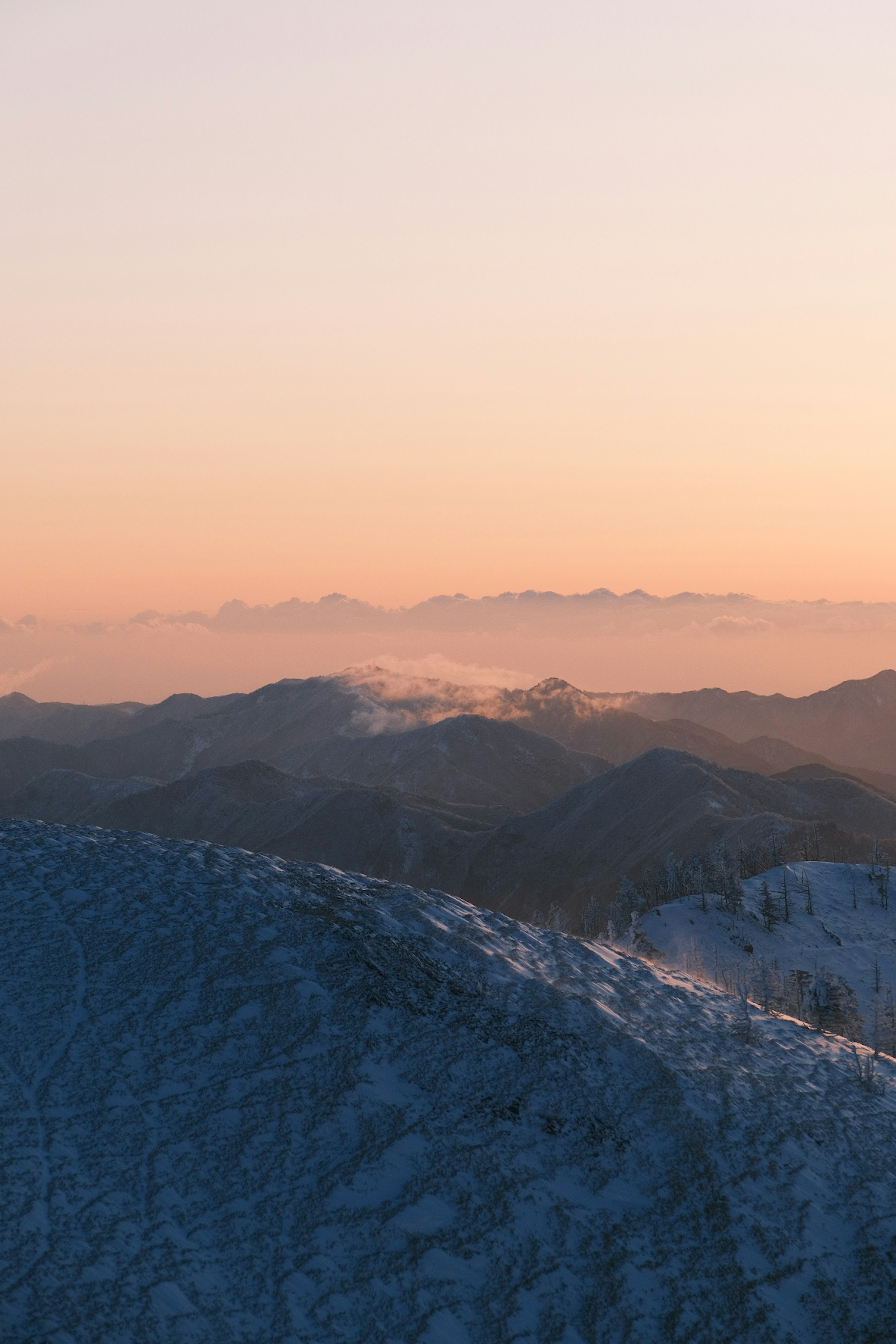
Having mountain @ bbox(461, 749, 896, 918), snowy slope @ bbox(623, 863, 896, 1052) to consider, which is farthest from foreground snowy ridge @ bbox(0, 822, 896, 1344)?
mountain @ bbox(461, 749, 896, 918)

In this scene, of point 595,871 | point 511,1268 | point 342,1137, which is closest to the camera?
point 511,1268

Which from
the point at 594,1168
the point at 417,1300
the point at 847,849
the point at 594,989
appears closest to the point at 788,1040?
the point at 594,989

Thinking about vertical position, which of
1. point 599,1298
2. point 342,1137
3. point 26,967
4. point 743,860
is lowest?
point 743,860

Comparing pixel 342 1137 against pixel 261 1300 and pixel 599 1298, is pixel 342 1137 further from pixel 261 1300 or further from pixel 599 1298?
pixel 599 1298

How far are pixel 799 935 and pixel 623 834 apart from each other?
98.9 metres

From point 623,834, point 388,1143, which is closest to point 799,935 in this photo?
point 388,1143

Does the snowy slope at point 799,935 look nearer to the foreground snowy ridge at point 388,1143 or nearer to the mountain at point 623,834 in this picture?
the foreground snowy ridge at point 388,1143

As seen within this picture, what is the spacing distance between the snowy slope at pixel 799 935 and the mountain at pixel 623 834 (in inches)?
2180

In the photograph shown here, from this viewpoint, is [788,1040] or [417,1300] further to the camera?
[788,1040]

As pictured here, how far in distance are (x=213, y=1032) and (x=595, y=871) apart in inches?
5876

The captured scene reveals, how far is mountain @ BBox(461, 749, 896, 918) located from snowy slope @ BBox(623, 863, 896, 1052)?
55.4m

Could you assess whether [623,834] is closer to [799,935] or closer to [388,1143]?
[799,935]

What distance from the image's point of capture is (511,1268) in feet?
73.8

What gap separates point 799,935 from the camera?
83.5 m
